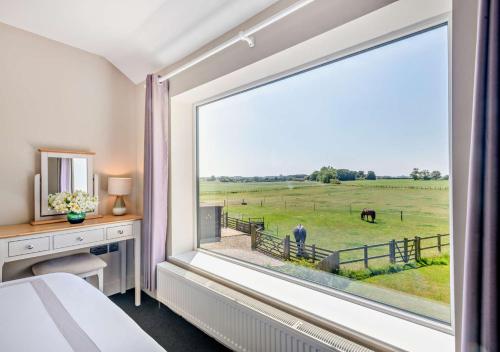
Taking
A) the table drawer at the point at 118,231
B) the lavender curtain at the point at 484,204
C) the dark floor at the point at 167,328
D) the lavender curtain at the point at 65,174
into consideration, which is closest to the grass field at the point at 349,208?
the lavender curtain at the point at 484,204

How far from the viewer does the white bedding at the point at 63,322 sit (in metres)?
0.98

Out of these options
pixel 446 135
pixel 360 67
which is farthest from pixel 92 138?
pixel 446 135

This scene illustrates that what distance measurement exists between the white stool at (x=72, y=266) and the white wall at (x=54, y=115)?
22cm

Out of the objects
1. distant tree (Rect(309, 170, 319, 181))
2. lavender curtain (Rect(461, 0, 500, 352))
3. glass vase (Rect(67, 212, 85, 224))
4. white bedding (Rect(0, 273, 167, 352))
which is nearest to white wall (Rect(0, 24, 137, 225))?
glass vase (Rect(67, 212, 85, 224))

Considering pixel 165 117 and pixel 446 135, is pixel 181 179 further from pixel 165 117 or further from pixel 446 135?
pixel 446 135

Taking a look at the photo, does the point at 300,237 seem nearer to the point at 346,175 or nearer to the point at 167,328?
the point at 346,175

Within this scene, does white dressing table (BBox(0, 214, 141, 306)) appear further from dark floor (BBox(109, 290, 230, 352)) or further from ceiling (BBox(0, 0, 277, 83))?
ceiling (BBox(0, 0, 277, 83))

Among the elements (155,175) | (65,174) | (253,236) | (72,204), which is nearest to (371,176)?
(253,236)

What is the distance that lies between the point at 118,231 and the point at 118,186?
1.62 feet

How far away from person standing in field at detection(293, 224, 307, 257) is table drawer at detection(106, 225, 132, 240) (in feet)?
5.42

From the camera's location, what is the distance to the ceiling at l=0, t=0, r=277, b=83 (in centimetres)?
192

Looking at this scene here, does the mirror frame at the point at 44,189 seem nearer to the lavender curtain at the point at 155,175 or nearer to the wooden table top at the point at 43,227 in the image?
the wooden table top at the point at 43,227

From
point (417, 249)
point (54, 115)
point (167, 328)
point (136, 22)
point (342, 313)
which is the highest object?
point (136, 22)

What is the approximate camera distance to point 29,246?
2.04 metres
